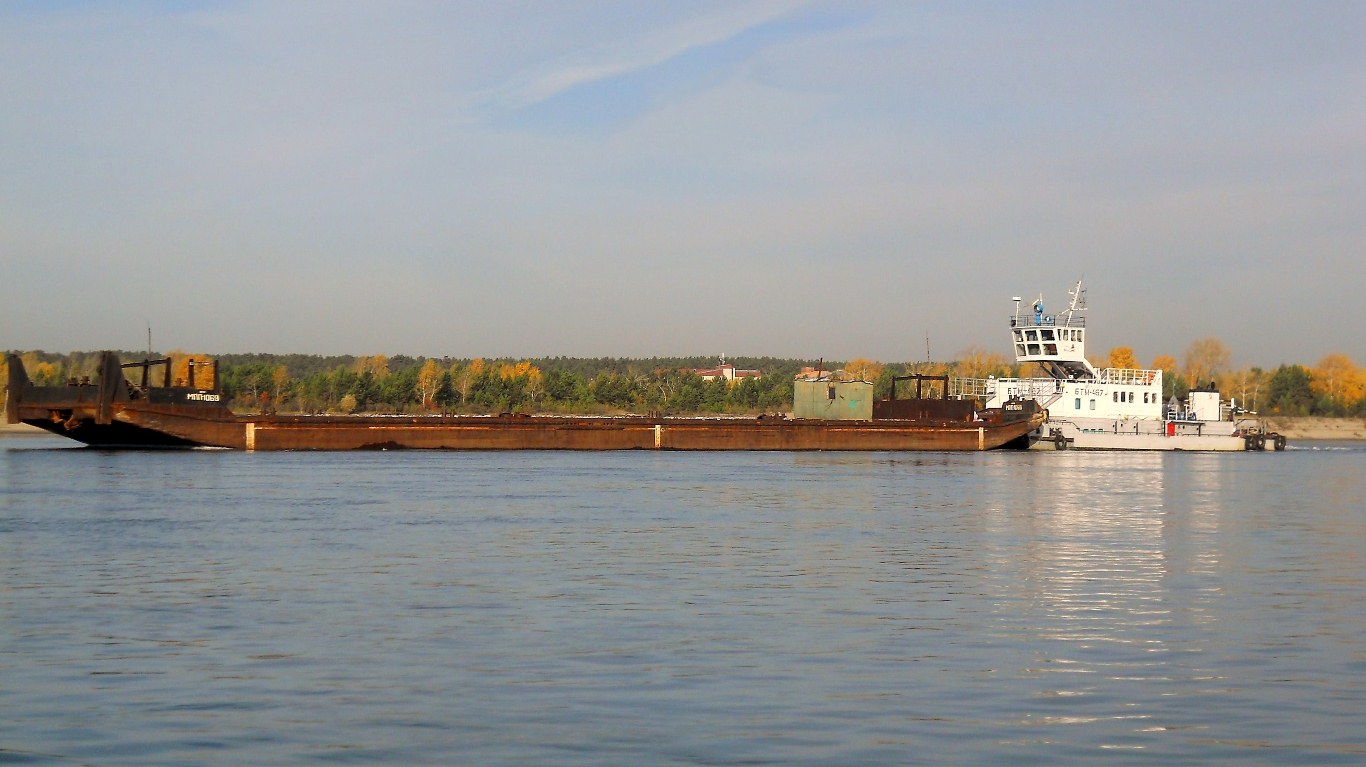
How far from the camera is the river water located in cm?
1193

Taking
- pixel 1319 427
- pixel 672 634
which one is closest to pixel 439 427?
Result: pixel 672 634

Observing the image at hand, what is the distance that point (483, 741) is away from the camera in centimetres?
1173

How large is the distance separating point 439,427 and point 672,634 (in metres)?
55.8

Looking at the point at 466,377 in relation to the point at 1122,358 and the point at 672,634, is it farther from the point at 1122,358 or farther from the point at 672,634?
the point at 672,634

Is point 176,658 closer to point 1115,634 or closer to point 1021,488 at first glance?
point 1115,634

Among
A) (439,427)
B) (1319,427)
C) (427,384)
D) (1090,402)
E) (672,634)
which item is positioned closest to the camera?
(672,634)

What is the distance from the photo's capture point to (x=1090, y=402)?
81.2m

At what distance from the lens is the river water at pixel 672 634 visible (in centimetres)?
1193

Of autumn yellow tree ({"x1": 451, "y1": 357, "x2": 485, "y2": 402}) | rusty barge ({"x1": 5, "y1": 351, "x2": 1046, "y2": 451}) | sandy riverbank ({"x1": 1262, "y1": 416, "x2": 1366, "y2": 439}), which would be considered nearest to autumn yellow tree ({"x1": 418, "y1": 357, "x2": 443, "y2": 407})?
autumn yellow tree ({"x1": 451, "y1": 357, "x2": 485, "y2": 402})

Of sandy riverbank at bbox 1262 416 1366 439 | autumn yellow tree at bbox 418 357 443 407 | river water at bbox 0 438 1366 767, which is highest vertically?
autumn yellow tree at bbox 418 357 443 407

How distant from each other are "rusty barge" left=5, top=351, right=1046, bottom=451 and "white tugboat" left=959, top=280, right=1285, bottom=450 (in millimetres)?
2609

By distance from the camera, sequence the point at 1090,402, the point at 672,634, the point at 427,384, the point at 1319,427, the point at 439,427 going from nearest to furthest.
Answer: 1. the point at 672,634
2. the point at 439,427
3. the point at 1090,402
4. the point at 427,384
5. the point at 1319,427

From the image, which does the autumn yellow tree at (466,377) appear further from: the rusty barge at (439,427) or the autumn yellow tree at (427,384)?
the rusty barge at (439,427)

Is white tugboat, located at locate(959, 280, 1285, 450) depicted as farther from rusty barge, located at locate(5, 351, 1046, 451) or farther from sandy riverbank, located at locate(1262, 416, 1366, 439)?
sandy riverbank, located at locate(1262, 416, 1366, 439)
